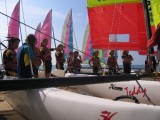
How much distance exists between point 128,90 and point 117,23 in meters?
5.05

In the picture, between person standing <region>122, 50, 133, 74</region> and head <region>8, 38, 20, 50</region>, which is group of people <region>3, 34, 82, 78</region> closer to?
head <region>8, 38, 20, 50</region>

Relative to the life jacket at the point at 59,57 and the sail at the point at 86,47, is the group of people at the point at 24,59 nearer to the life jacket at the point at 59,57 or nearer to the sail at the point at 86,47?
the life jacket at the point at 59,57

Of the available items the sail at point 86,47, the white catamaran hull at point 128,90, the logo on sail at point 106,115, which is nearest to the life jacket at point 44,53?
the white catamaran hull at point 128,90

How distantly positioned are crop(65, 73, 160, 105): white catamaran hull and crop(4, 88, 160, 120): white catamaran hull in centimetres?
208

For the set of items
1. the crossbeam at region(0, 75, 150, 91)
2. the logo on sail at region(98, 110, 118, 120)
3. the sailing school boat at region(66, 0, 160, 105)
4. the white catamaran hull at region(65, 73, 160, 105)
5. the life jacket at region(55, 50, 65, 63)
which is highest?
the sailing school boat at region(66, 0, 160, 105)

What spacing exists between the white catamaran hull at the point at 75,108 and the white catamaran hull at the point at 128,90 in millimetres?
2078

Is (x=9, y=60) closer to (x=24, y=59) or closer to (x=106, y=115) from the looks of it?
(x=24, y=59)

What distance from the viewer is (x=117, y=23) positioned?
10.8m

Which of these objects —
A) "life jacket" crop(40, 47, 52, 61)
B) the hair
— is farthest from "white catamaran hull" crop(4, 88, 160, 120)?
"life jacket" crop(40, 47, 52, 61)

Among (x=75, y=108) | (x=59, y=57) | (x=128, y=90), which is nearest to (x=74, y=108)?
(x=75, y=108)

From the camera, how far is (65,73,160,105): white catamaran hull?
566 cm

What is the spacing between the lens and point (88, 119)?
3.41 metres

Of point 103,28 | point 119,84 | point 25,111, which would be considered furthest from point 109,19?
point 25,111

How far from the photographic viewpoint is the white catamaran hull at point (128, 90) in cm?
566
